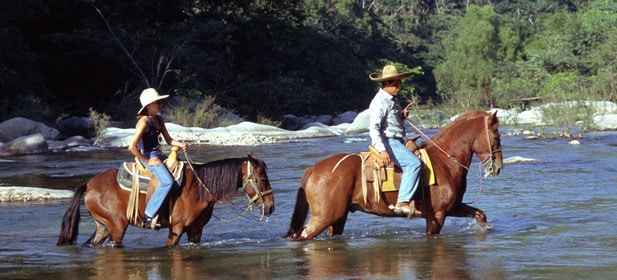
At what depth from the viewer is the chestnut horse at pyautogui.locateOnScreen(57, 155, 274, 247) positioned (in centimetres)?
984

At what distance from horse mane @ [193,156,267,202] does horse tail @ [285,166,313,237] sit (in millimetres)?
486

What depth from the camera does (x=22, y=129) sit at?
29.3m

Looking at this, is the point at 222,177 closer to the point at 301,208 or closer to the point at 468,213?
the point at 301,208

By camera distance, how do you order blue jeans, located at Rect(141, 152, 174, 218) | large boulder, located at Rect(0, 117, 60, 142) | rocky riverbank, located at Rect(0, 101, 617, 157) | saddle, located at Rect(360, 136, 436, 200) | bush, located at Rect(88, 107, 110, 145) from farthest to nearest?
bush, located at Rect(88, 107, 110, 145)
large boulder, located at Rect(0, 117, 60, 142)
rocky riverbank, located at Rect(0, 101, 617, 157)
saddle, located at Rect(360, 136, 436, 200)
blue jeans, located at Rect(141, 152, 174, 218)

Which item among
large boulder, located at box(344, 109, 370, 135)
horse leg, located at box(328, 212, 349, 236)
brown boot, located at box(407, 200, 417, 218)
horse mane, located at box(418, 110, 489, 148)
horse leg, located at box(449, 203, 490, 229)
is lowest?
large boulder, located at box(344, 109, 370, 135)

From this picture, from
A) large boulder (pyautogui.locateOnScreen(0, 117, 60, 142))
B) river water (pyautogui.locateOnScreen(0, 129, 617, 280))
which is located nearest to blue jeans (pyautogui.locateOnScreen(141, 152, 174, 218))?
river water (pyautogui.locateOnScreen(0, 129, 617, 280))

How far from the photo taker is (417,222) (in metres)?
12.4

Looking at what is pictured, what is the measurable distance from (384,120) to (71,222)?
366 centimetres

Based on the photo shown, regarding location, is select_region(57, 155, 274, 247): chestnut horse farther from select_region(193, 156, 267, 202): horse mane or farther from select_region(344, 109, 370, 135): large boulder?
select_region(344, 109, 370, 135): large boulder

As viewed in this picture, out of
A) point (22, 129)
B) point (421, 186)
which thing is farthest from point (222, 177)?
point (22, 129)

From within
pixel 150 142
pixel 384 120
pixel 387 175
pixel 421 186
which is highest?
pixel 384 120

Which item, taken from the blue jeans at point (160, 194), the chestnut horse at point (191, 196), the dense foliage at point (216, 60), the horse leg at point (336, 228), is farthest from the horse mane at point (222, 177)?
the dense foliage at point (216, 60)

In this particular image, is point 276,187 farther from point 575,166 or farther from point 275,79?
point 275,79

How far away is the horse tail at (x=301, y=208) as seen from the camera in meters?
10.1
